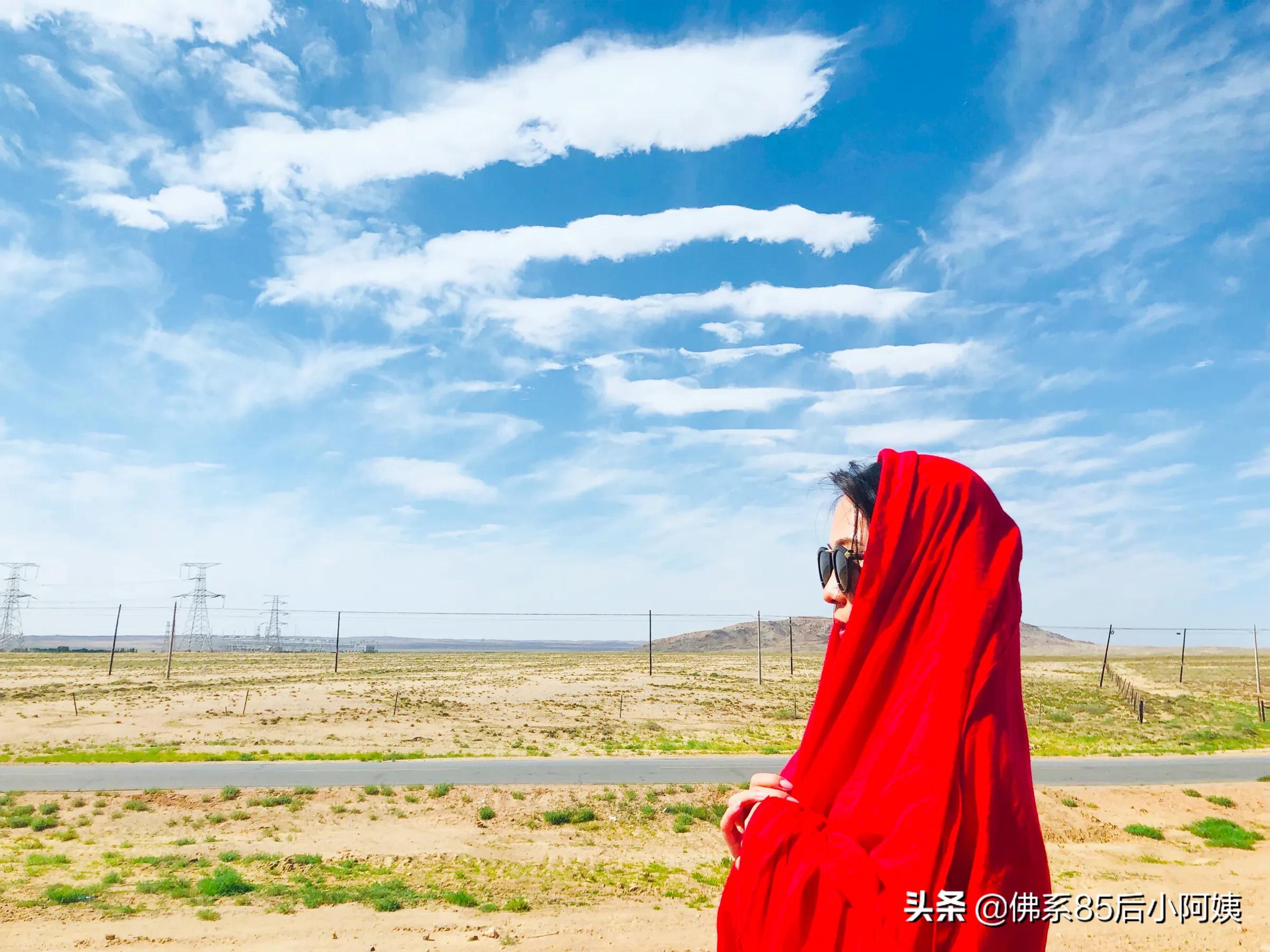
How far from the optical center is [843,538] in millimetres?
1894

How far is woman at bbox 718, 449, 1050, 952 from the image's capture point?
60.3 inches

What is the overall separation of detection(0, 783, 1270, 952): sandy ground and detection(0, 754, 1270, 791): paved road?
4.07 feet

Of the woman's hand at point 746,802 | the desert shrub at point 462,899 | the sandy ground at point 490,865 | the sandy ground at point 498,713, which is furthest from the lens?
the sandy ground at point 498,713

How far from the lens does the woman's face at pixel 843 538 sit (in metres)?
1.86

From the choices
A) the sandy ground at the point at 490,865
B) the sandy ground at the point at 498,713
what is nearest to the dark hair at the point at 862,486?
the sandy ground at the point at 490,865

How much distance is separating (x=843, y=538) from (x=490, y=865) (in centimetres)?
1386

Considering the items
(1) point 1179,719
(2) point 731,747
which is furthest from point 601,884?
(1) point 1179,719

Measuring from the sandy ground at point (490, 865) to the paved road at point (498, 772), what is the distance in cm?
124

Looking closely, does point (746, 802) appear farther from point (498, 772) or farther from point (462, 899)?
point (498, 772)

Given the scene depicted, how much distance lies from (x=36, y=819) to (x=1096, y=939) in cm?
1765

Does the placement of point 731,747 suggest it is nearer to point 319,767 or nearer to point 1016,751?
point 319,767

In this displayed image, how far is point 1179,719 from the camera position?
37.9 m

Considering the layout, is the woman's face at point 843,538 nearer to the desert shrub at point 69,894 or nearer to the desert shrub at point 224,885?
the desert shrub at point 224,885

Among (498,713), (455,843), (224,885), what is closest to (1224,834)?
(455,843)
